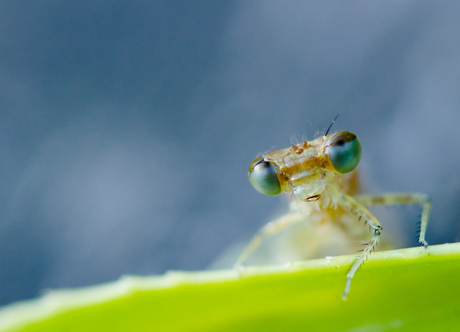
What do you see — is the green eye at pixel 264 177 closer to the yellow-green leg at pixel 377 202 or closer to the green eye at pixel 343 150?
the green eye at pixel 343 150

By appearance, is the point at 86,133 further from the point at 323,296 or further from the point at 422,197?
the point at 323,296

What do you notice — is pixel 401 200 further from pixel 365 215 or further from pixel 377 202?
pixel 365 215

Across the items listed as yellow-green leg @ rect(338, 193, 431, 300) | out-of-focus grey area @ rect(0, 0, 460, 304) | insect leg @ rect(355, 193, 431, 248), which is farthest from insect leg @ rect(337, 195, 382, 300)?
out-of-focus grey area @ rect(0, 0, 460, 304)

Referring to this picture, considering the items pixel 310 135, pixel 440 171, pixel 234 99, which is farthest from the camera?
pixel 234 99

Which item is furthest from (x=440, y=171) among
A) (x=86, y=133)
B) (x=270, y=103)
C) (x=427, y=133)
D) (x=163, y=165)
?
(x=86, y=133)

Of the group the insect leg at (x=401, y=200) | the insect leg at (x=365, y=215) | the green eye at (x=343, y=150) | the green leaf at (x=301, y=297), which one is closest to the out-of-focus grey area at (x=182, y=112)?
the insect leg at (x=401, y=200)
